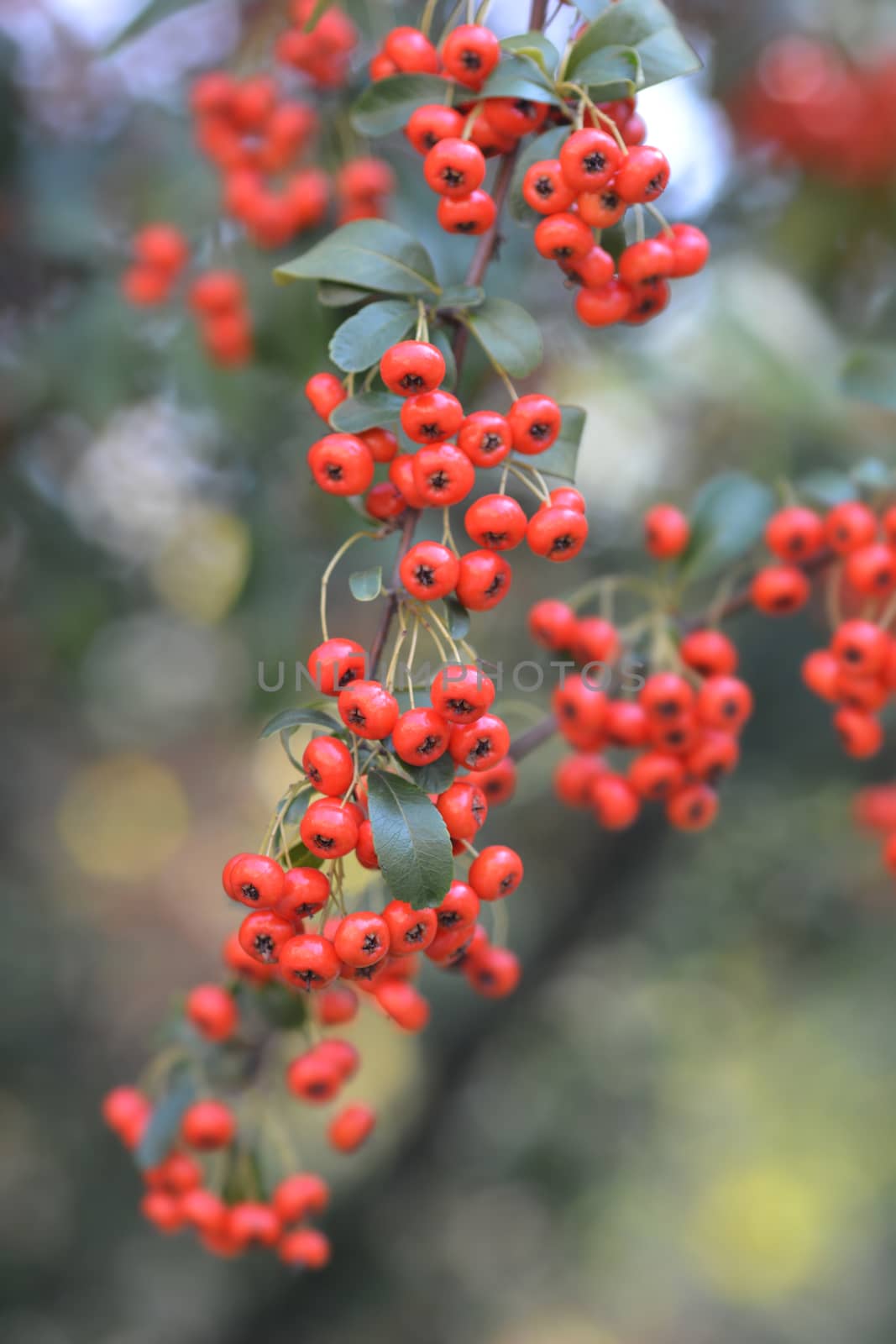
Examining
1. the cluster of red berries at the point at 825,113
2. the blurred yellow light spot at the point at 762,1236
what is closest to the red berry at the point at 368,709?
the cluster of red berries at the point at 825,113

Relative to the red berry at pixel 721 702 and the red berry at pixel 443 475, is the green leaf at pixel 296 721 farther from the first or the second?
the red berry at pixel 721 702

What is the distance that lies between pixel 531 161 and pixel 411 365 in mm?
355

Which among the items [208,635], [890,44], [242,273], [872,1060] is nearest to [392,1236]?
[208,635]

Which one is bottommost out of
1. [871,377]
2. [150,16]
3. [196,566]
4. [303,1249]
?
[303,1249]

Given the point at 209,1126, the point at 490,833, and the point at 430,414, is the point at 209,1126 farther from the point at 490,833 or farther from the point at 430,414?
the point at 490,833

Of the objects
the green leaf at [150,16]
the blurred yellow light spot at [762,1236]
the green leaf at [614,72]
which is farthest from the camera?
the blurred yellow light spot at [762,1236]

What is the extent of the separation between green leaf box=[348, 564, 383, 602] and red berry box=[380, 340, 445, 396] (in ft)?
0.58

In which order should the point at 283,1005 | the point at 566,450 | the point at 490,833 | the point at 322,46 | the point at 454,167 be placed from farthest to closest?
the point at 490,833 < the point at 322,46 < the point at 283,1005 < the point at 566,450 < the point at 454,167

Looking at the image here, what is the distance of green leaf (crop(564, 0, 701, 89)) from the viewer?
3.69 ft

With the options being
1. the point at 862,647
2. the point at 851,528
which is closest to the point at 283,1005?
the point at 862,647

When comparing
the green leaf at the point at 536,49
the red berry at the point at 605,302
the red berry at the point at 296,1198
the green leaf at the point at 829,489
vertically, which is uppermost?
the green leaf at the point at 829,489

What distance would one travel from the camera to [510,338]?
1106 millimetres

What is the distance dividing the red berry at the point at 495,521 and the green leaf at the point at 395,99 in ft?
1.50

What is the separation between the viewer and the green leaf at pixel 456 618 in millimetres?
1044
